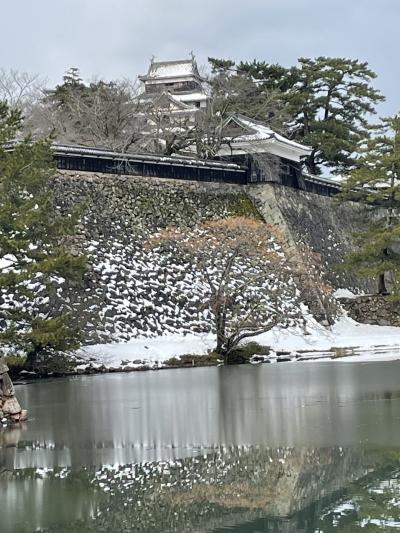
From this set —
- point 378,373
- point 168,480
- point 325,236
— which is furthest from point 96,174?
point 168,480

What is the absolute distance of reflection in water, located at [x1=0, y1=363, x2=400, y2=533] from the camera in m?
5.94

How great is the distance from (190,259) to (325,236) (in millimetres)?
8334

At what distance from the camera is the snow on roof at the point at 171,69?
4269cm

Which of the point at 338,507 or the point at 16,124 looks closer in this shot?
the point at 338,507

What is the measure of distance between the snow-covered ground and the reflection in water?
17.9ft

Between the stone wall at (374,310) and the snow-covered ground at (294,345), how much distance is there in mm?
545

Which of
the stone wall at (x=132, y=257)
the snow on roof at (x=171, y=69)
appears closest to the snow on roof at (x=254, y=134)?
the stone wall at (x=132, y=257)

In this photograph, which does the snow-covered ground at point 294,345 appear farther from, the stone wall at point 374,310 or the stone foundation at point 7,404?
the stone foundation at point 7,404

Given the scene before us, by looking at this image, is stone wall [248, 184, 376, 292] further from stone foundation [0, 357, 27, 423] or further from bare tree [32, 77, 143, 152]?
stone foundation [0, 357, 27, 423]

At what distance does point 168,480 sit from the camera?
23.2 feet

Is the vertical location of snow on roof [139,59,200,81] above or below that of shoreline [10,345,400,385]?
above

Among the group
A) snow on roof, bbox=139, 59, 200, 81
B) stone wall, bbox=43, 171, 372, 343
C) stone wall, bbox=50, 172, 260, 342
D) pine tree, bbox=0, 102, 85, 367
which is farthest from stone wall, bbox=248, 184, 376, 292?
snow on roof, bbox=139, 59, 200, 81

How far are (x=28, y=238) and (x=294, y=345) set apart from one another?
8.72 m

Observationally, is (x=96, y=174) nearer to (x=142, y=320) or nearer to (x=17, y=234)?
(x=142, y=320)
